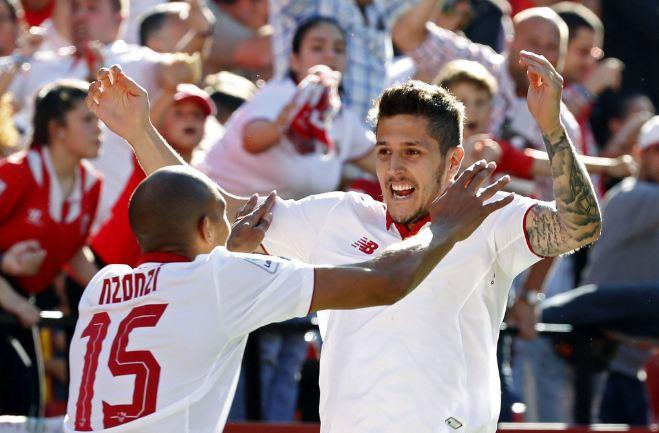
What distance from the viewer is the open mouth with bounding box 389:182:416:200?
517cm

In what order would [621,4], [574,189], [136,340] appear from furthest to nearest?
1. [621,4]
2. [574,189]
3. [136,340]

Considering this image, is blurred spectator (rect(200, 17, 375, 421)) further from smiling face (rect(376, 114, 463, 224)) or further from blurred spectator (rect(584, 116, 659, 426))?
smiling face (rect(376, 114, 463, 224))

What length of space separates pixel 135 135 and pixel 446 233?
4.88 feet

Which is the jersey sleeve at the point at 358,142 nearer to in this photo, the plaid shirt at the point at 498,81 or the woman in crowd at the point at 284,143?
the woman in crowd at the point at 284,143

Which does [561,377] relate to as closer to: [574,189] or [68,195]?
[68,195]

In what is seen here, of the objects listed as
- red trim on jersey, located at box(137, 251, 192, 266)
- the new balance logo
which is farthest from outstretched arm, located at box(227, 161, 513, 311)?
the new balance logo

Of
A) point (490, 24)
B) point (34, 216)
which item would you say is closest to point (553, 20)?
point (490, 24)

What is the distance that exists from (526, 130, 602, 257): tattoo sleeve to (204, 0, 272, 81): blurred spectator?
17.5 ft

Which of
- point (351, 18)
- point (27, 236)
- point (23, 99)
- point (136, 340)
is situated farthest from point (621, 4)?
point (136, 340)

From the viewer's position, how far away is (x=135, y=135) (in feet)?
18.1

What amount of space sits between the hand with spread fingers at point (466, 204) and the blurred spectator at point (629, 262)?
4219 mm

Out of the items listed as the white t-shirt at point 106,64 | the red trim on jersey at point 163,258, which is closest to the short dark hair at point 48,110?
the white t-shirt at point 106,64

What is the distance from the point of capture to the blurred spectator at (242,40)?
1020cm

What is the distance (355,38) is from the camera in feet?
29.2
